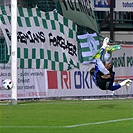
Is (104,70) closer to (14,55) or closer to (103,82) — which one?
(103,82)

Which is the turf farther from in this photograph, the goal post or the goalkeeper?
the goal post

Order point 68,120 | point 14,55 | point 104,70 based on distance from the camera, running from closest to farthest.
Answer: point 68,120 → point 104,70 → point 14,55

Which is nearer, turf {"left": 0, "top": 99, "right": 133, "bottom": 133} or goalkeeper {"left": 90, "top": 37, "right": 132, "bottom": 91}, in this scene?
turf {"left": 0, "top": 99, "right": 133, "bottom": 133}

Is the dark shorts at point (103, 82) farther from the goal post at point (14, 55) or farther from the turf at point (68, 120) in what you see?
the goal post at point (14, 55)

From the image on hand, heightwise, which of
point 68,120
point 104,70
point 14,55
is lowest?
point 68,120

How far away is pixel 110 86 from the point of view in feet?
61.7

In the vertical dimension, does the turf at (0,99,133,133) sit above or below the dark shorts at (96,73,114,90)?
below

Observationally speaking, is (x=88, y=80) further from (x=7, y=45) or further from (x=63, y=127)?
(x=63, y=127)

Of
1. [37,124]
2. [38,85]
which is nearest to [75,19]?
[38,85]

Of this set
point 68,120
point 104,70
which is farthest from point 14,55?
point 68,120

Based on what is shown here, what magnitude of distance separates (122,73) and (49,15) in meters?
4.55

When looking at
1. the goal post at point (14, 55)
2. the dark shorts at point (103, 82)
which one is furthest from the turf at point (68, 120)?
the goal post at point (14, 55)

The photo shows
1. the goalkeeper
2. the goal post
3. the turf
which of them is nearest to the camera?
the turf

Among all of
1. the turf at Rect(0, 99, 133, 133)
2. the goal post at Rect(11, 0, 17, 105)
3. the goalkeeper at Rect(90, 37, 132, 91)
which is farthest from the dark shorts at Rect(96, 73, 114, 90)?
the goal post at Rect(11, 0, 17, 105)
